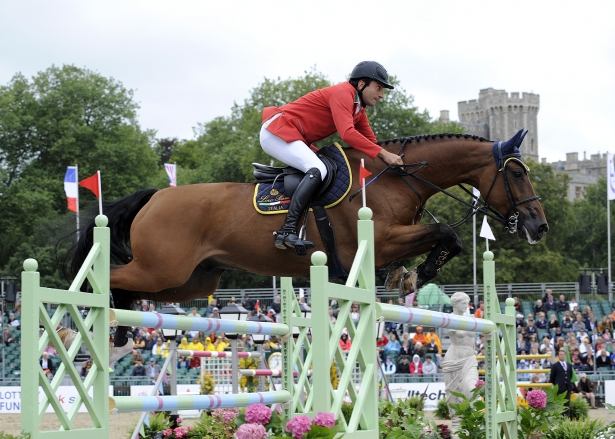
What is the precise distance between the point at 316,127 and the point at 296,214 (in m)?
0.75

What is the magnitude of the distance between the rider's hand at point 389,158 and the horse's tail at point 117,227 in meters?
1.83

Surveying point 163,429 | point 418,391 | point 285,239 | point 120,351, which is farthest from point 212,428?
point 418,391

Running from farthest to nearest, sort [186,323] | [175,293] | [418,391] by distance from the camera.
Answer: [418,391] < [175,293] < [186,323]

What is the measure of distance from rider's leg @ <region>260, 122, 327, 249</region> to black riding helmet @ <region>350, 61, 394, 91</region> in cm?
60

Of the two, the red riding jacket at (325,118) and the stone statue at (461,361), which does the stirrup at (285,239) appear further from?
the stone statue at (461,361)

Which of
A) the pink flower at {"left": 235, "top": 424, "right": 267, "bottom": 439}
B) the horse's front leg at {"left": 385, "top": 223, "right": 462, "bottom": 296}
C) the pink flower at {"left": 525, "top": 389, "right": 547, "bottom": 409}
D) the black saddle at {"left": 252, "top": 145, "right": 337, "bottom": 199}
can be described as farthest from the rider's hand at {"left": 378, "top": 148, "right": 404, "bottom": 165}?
the pink flower at {"left": 235, "top": 424, "right": 267, "bottom": 439}

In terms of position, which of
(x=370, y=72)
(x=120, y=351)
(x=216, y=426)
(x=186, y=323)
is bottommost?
(x=216, y=426)

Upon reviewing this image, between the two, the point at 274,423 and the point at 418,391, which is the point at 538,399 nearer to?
the point at 274,423

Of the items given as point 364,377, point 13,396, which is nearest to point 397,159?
point 364,377

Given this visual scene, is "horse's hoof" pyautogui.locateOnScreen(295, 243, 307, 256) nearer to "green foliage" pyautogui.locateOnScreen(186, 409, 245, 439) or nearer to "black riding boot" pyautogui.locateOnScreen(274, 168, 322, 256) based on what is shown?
"black riding boot" pyautogui.locateOnScreen(274, 168, 322, 256)

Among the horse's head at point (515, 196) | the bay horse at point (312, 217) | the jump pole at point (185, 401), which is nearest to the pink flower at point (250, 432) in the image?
the jump pole at point (185, 401)

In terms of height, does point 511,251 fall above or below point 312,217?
above

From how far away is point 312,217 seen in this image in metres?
6.16

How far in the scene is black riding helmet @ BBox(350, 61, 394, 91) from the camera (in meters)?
6.27
